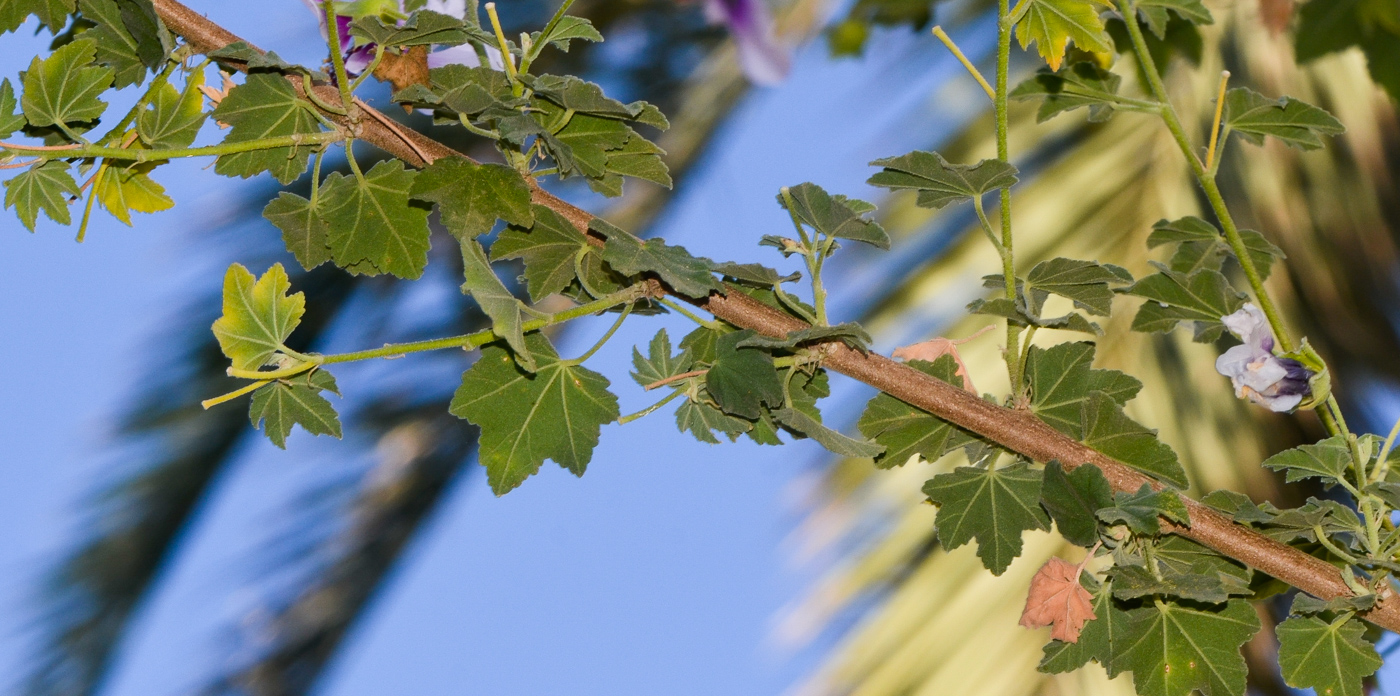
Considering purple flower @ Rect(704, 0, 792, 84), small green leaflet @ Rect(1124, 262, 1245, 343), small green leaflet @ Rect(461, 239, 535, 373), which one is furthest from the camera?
purple flower @ Rect(704, 0, 792, 84)

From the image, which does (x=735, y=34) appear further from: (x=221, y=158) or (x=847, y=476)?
(x=221, y=158)

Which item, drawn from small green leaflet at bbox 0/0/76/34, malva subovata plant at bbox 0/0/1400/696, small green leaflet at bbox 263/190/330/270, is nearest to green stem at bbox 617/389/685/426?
malva subovata plant at bbox 0/0/1400/696

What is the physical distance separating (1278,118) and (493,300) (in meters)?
0.30

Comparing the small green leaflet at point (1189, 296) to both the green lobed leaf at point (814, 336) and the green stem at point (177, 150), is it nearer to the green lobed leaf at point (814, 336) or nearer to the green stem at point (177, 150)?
the green lobed leaf at point (814, 336)

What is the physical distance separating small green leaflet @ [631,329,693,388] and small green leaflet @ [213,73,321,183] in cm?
12

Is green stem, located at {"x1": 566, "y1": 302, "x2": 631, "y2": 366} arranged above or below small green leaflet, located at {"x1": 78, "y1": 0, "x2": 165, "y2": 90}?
below

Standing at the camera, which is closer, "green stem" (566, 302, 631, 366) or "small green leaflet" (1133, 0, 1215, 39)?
"green stem" (566, 302, 631, 366)

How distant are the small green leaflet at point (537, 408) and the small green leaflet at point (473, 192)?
0.14ft

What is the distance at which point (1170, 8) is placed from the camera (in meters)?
0.43

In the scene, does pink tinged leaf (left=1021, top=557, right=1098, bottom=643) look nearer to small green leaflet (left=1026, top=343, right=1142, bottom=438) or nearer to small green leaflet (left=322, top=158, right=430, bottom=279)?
small green leaflet (left=1026, top=343, right=1142, bottom=438)

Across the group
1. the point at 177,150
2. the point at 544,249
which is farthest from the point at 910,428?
the point at 177,150

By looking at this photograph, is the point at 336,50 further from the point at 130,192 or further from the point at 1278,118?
the point at 1278,118

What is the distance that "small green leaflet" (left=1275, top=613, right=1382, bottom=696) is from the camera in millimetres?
343

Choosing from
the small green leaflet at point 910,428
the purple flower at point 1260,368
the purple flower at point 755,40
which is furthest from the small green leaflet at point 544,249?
the purple flower at point 755,40
